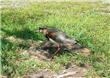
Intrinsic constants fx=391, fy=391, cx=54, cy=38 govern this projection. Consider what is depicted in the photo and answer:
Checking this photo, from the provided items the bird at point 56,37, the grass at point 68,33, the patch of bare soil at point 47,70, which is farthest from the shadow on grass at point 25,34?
the bird at point 56,37

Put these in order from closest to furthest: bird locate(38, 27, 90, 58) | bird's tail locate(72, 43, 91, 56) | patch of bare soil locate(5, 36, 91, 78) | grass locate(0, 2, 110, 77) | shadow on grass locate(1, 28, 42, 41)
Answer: patch of bare soil locate(5, 36, 91, 78) < grass locate(0, 2, 110, 77) < bird locate(38, 27, 90, 58) < bird's tail locate(72, 43, 91, 56) < shadow on grass locate(1, 28, 42, 41)

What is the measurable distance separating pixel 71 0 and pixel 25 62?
17579 mm

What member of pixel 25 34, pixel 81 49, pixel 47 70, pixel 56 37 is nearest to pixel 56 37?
pixel 56 37

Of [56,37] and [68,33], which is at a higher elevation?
[56,37]

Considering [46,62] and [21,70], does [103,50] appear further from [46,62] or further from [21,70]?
[21,70]

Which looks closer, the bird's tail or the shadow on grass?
the bird's tail

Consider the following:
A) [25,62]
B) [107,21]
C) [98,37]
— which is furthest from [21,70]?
[107,21]

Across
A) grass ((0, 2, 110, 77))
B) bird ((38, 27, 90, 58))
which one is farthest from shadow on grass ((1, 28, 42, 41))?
bird ((38, 27, 90, 58))

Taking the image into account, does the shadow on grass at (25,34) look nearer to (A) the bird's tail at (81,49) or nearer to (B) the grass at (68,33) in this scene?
(B) the grass at (68,33)

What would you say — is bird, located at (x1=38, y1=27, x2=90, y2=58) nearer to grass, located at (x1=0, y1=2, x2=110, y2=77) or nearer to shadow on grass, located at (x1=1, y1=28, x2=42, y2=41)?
grass, located at (x1=0, y1=2, x2=110, y2=77)

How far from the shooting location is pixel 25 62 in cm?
809

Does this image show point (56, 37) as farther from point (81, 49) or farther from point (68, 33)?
point (68, 33)

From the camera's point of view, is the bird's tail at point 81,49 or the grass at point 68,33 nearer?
the grass at point 68,33

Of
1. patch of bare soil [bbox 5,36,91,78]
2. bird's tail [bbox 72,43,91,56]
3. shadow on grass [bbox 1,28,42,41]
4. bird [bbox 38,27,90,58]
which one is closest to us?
patch of bare soil [bbox 5,36,91,78]
